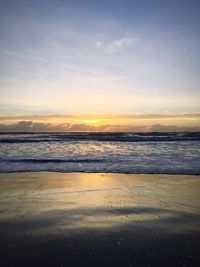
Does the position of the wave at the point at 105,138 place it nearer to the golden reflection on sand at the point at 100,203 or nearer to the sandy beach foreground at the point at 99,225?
the golden reflection on sand at the point at 100,203

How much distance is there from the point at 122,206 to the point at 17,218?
7.07 ft

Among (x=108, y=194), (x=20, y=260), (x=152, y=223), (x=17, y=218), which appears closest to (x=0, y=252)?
(x=20, y=260)

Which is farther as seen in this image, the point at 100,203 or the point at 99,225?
the point at 100,203

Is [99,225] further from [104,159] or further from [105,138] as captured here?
[105,138]

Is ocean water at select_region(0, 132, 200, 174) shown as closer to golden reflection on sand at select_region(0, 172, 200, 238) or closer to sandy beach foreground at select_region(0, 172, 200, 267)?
golden reflection on sand at select_region(0, 172, 200, 238)

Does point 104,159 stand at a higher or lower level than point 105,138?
lower

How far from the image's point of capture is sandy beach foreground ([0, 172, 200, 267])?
3.51 metres

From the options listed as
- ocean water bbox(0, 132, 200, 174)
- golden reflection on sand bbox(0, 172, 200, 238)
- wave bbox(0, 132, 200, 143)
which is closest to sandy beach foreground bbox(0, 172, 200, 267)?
golden reflection on sand bbox(0, 172, 200, 238)

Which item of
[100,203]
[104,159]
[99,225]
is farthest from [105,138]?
[99,225]

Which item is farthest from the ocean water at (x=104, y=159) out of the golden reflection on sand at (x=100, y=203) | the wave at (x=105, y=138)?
the wave at (x=105, y=138)

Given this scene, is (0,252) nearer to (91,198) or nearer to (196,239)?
(196,239)

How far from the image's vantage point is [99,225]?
4.68 meters

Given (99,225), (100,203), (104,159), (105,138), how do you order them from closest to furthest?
1. (99,225)
2. (100,203)
3. (104,159)
4. (105,138)

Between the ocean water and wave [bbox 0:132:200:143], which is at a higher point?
wave [bbox 0:132:200:143]
